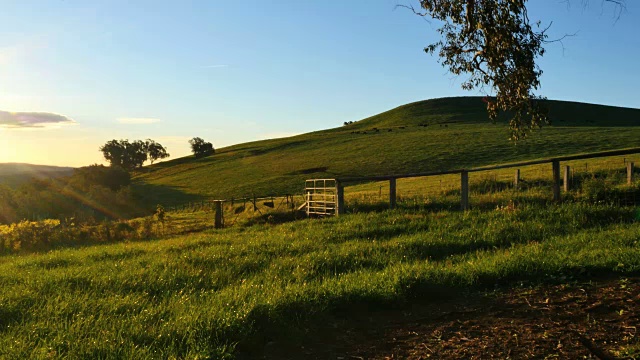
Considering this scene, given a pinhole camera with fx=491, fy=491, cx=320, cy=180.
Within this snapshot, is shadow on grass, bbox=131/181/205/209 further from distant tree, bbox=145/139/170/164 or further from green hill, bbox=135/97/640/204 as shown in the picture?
distant tree, bbox=145/139/170/164

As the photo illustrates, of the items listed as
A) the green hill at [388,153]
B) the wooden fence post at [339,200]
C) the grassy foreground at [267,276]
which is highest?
the green hill at [388,153]

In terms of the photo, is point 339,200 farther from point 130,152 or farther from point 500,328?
point 130,152

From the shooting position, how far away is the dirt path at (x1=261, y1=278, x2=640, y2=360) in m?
4.97

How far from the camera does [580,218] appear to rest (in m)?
12.5

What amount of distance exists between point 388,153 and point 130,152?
8892cm

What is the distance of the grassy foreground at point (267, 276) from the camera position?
18.4ft

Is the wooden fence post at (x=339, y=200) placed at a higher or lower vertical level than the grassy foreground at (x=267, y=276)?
higher

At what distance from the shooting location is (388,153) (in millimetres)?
70000

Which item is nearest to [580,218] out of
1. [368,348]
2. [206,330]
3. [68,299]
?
[368,348]

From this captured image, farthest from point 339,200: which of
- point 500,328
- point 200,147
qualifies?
point 200,147

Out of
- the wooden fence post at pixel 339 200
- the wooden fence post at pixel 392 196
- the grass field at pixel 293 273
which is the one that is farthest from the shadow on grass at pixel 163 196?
the wooden fence post at pixel 392 196

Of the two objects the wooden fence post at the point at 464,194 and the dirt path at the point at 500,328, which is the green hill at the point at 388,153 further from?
the dirt path at the point at 500,328

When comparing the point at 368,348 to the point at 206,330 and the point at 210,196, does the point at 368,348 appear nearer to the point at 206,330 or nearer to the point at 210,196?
the point at 206,330

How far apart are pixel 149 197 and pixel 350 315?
217 feet
